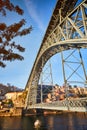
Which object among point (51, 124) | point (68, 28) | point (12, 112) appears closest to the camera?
point (68, 28)

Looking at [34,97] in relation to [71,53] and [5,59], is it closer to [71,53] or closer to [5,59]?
[71,53]

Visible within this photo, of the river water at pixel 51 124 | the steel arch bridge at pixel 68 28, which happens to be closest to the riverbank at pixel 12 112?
the river water at pixel 51 124

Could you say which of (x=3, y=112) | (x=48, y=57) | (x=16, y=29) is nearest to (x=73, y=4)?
(x=16, y=29)

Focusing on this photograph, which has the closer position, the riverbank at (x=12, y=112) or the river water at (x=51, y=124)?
the river water at (x=51, y=124)

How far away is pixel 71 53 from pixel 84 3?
10456 mm

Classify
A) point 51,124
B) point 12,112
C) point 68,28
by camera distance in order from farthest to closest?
point 12,112 → point 51,124 → point 68,28

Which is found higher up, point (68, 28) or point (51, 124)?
point (68, 28)

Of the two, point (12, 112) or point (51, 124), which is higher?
point (12, 112)

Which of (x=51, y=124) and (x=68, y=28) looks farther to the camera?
(x=51, y=124)

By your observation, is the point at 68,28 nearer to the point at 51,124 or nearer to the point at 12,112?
the point at 51,124

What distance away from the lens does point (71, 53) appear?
1167 inches

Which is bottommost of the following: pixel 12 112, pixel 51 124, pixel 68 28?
pixel 51 124

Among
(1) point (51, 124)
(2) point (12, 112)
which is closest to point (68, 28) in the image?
(1) point (51, 124)

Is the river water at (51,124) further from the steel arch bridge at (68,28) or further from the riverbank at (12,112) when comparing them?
the riverbank at (12,112)
